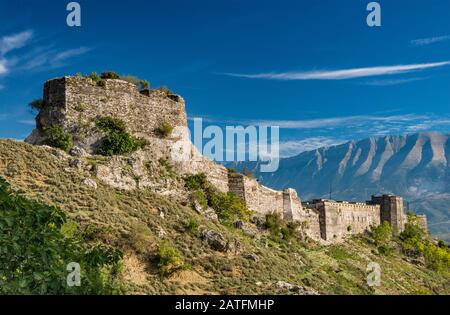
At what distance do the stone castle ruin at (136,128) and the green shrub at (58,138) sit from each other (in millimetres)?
464

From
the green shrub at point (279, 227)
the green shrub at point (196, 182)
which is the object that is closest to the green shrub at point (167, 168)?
the green shrub at point (196, 182)

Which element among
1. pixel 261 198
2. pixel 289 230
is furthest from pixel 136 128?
pixel 289 230

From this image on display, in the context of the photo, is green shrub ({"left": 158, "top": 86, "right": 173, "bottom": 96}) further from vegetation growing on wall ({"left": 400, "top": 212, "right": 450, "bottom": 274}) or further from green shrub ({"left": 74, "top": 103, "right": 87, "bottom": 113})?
vegetation growing on wall ({"left": 400, "top": 212, "right": 450, "bottom": 274})

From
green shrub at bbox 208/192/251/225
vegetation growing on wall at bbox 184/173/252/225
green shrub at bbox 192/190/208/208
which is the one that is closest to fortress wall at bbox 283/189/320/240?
green shrub at bbox 208/192/251/225

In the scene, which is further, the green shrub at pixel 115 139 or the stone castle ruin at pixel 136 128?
the green shrub at pixel 115 139

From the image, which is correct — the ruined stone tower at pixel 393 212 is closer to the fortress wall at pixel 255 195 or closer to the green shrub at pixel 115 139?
the fortress wall at pixel 255 195

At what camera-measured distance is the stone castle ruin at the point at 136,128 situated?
125 ft

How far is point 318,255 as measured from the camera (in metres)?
47.4

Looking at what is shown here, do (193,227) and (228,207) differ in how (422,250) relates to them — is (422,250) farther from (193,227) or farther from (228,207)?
(193,227)

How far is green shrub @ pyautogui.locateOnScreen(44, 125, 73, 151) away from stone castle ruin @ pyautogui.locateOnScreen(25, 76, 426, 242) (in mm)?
464

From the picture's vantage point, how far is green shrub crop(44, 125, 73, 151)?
3731cm
